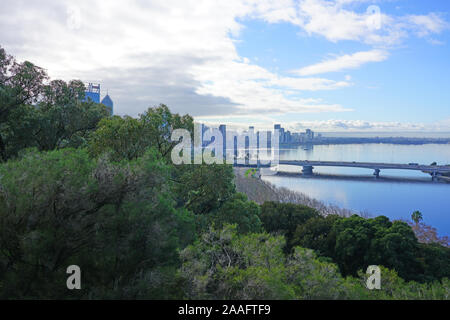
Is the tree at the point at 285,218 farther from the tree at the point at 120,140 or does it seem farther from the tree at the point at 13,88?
the tree at the point at 13,88

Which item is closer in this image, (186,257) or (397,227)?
(186,257)

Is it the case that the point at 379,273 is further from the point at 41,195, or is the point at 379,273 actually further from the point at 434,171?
the point at 434,171

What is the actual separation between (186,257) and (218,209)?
5.37m

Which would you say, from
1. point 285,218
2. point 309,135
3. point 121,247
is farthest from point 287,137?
point 121,247

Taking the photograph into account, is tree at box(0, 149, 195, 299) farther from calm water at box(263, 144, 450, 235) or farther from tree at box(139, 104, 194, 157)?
calm water at box(263, 144, 450, 235)

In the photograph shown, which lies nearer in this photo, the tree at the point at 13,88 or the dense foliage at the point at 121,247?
the dense foliage at the point at 121,247

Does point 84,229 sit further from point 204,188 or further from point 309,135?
point 309,135

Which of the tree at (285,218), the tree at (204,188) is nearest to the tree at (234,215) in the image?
the tree at (204,188)

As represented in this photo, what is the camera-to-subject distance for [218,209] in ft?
37.5

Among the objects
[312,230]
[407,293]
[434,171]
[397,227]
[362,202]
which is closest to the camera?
[407,293]

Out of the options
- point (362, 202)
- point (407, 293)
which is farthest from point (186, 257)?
point (362, 202)

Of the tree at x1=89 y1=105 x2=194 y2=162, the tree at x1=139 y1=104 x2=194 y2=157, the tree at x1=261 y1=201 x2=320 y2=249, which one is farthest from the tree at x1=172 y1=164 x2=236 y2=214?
the tree at x1=261 y1=201 x2=320 y2=249

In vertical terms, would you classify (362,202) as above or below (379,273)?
below
